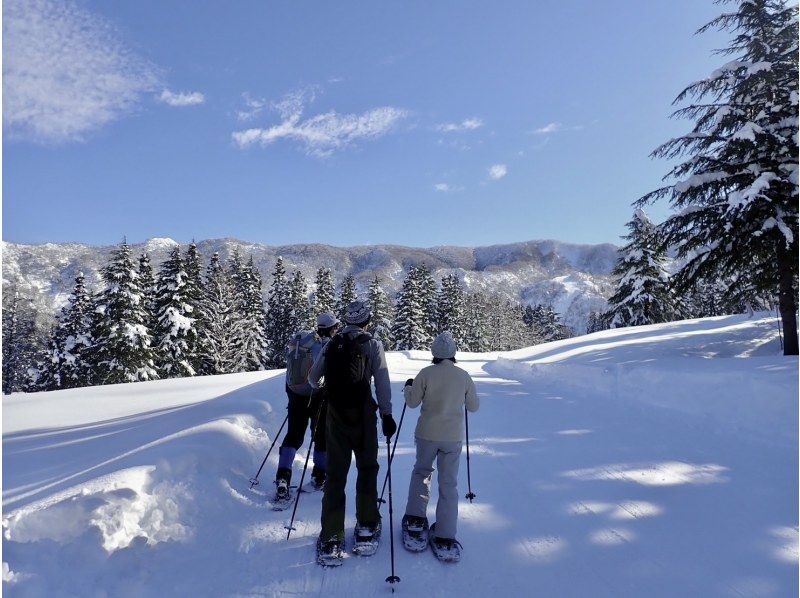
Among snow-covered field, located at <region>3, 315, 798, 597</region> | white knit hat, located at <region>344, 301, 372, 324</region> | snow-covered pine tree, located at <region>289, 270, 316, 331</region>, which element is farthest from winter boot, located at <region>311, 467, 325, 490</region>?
snow-covered pine tree, located at <region>289, 270, 316, 331</region>

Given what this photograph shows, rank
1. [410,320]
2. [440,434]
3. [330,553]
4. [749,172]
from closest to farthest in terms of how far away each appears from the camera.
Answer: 1. [330,553]
2. [440,434]
3. [749,172]
4. [410,320]

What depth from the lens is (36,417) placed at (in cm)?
1302

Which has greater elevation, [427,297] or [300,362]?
[427,297]

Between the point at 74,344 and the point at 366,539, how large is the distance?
38.6 meters

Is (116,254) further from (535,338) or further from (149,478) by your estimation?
(535,338)

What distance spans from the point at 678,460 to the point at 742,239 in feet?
37.4

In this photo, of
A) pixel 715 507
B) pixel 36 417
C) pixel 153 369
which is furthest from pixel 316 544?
pixel 153 369

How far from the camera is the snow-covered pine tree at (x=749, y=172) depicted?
13.8 m

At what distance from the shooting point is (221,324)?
141 feet

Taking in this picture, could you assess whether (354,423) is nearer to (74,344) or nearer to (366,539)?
(366,539)

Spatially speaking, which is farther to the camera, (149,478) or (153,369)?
(153,369)

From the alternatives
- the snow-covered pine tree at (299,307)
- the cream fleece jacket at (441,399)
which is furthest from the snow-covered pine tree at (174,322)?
the cream fleece jacket at (441,399)

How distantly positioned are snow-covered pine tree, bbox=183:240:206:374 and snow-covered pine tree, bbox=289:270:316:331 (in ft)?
44.0

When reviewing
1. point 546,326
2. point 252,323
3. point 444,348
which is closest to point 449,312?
point 252,323
